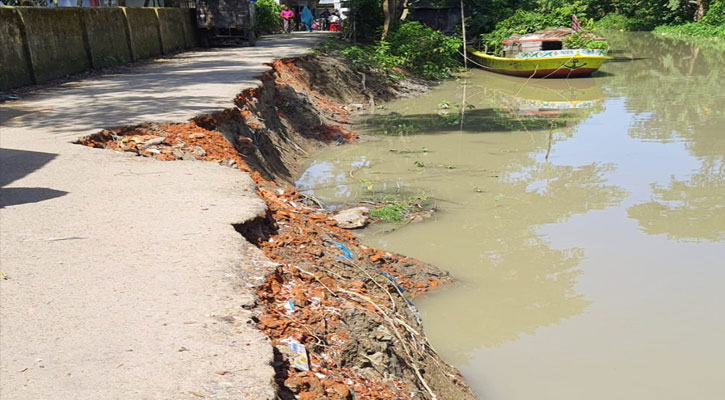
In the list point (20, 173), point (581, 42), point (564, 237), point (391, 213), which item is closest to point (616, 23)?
point (581, 42)

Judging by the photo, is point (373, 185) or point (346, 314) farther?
point (373, 185)

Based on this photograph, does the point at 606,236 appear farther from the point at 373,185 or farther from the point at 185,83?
the point at 185,83

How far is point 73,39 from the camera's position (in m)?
14.3

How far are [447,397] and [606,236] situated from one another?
453 cm

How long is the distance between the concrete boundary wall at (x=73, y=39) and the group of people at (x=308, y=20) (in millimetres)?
15221

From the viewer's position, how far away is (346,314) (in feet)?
15.0

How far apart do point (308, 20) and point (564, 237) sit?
31.7 meters

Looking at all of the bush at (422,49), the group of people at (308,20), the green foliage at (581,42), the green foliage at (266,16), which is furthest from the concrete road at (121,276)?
the group of people at (308,20)

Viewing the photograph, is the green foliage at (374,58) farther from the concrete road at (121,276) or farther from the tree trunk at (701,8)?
the tree trunk at (701,8)

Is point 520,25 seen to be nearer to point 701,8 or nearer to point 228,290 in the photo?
point 701,8

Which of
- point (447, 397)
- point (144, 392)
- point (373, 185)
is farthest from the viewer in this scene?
point (373, 185)

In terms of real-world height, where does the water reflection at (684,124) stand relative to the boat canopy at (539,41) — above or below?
below

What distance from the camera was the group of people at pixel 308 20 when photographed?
35.1 m

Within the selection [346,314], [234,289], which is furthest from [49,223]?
[346,314]
